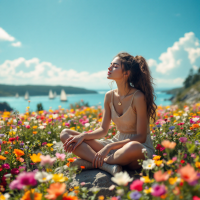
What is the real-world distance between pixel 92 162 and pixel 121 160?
416 mm

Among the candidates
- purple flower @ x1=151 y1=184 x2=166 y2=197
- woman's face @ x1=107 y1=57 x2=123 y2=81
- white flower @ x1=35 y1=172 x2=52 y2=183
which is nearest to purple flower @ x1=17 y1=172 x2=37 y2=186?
white flower @ x1=35 y1=172 x2=52 y2=183

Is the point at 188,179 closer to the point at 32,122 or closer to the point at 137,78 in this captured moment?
the point at 137,78

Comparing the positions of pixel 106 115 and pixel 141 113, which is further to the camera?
pixel 106 115

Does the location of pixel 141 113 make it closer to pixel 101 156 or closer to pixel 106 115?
pixel 106 115

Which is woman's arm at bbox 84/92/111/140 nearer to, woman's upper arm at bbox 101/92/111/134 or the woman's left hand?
woman's upper arm at bbox 101/92/111/134

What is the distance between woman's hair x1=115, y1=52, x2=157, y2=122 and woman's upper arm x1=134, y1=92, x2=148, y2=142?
12 centimetres

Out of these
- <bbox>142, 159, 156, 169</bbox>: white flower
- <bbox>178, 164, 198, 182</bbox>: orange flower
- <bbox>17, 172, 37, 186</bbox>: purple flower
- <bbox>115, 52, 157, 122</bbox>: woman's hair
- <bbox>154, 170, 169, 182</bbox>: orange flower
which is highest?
<bbox>115, 52, 157, 122</bbox>: woman's hair

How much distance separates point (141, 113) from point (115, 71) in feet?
2.50

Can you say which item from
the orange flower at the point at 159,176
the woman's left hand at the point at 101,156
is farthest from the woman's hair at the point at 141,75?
the orange flower at the point at 159,176

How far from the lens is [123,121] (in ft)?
9.27

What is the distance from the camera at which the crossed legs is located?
2273 mm

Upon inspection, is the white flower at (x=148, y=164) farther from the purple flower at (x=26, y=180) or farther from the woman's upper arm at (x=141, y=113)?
the purple flower at (x=26, y=180)

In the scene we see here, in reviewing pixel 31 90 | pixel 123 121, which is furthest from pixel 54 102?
pixel 123 121

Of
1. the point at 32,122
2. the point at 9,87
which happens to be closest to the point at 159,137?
the point at 32,122
